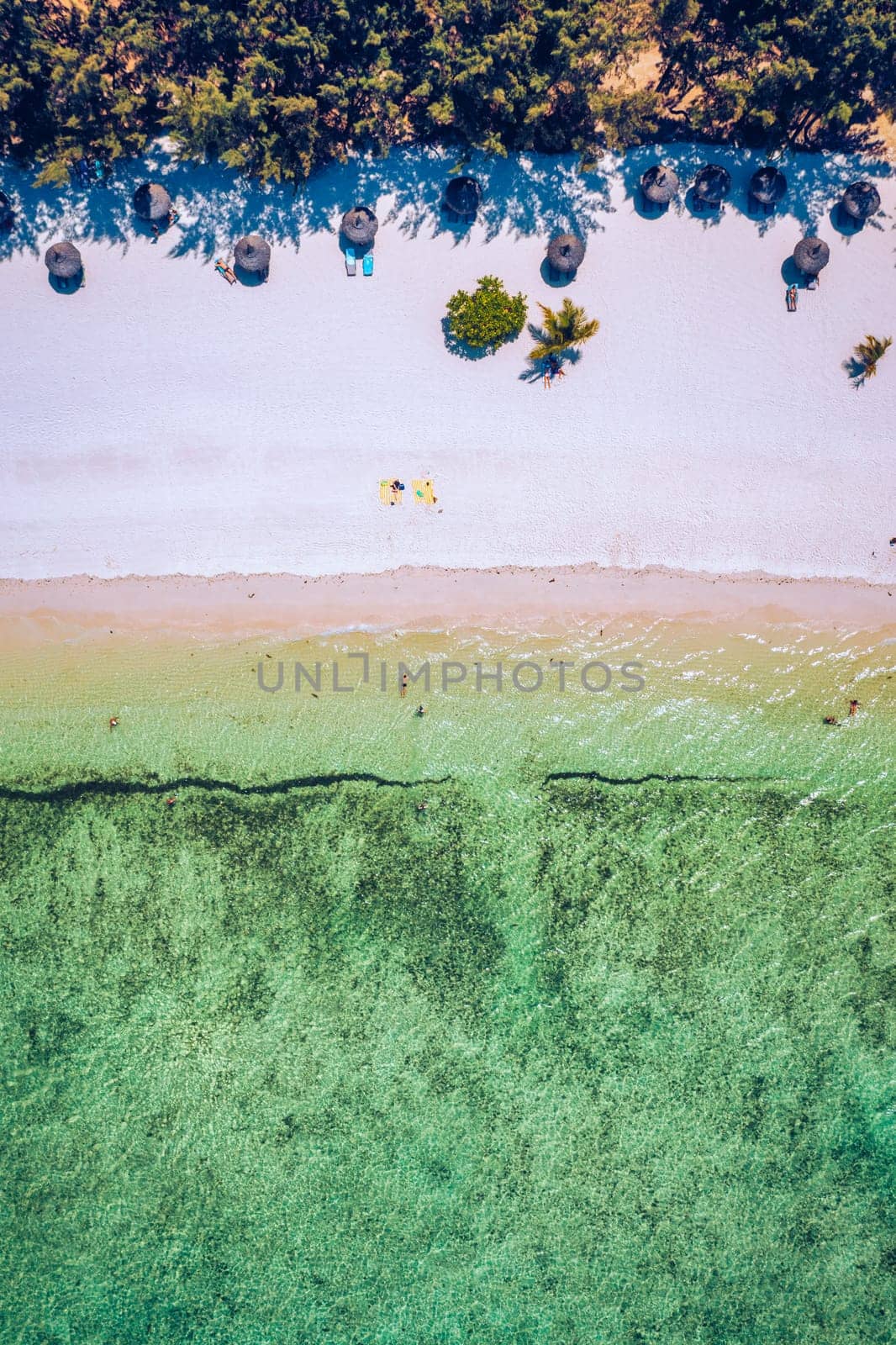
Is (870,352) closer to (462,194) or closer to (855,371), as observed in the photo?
(855,371)

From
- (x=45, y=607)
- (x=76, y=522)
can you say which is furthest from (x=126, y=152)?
(x=45, y=607)

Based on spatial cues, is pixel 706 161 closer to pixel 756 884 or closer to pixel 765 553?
pixel 765 553

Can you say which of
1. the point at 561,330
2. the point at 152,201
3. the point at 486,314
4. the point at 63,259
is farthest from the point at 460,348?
the point at 63,259

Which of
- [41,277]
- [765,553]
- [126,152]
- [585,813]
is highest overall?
[126,152]

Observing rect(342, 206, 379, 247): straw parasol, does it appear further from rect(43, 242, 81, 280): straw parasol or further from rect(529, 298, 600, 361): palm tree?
rect(43, 242, 81, 280): straw parasol

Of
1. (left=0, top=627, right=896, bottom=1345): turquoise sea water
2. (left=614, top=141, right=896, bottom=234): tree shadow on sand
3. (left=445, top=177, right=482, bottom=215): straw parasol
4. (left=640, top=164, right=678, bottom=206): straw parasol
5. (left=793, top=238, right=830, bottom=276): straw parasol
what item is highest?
(left=614, top=141, right=896, bottom=234): tree shadow on sand

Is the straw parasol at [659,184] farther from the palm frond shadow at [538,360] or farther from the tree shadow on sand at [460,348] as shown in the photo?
the tree shadow on sand at [460,348]

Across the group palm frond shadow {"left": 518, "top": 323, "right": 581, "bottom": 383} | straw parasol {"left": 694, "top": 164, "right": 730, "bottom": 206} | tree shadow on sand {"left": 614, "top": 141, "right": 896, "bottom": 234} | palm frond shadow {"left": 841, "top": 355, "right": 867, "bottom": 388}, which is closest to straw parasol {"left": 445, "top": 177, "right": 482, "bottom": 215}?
palm frond shadow {"left": 518, "top": 323, "right": 581, "bottom": 383}
